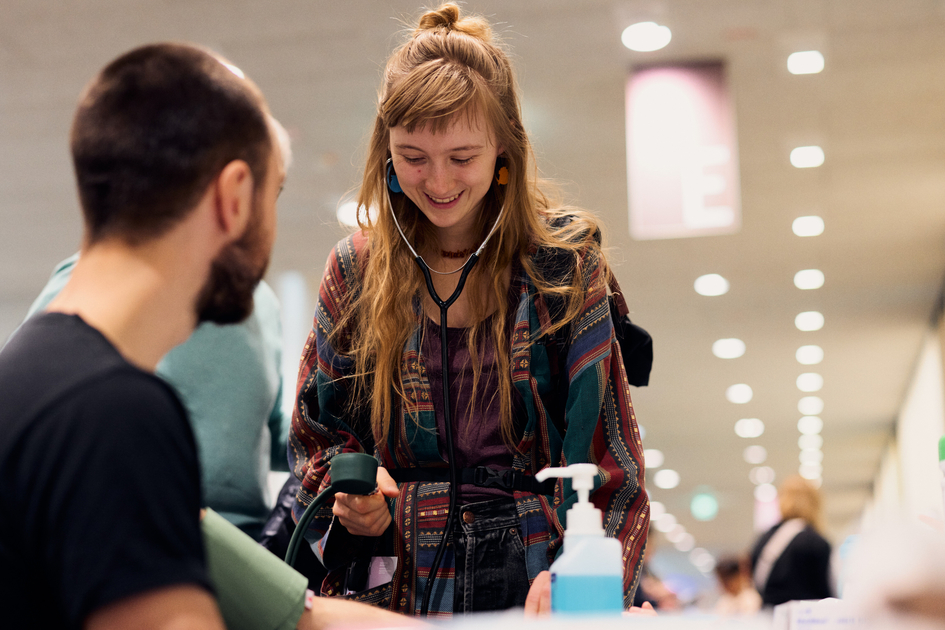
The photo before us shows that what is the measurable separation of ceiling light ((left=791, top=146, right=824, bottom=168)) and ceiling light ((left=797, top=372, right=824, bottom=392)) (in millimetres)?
5762

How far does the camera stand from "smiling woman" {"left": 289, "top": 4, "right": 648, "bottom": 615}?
1.49 m

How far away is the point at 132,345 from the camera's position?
34.3 inches

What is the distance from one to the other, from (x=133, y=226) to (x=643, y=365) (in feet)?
3.56

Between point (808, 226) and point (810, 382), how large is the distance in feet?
16.9

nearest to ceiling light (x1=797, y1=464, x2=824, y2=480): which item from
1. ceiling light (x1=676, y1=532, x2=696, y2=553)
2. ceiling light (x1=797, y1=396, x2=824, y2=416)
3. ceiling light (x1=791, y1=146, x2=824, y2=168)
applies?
ceiling light (x1=797, y1=396, x2=824, y2=416)

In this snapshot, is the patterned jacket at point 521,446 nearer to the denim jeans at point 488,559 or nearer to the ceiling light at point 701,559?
the denim jeans at point 488,559

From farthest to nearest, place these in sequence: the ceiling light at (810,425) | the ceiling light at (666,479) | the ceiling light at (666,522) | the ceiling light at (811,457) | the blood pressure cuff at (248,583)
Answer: the ceiling light at (666,522)
the ceiling light at (666,479)
the ceiling light at (811,457)
the ceiling light at (810,425)
the blood pressure cuff at (248,583)

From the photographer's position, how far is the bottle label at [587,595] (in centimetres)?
92

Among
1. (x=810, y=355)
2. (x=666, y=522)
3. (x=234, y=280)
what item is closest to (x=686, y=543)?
(x=666, y=522)

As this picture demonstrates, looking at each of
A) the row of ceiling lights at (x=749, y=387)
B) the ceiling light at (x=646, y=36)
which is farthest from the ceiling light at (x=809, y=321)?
the ceiling light at (x=646, y=36)

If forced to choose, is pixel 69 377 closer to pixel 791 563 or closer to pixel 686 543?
pixel 791 563

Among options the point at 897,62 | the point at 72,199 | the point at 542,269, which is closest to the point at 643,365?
the point at 542,269

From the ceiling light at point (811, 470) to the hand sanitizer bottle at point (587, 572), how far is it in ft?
58.8

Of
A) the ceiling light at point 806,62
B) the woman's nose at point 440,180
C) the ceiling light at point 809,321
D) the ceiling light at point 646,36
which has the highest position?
the ceiling light at point 646,36
